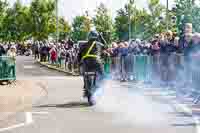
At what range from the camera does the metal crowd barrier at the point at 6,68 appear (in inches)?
1042

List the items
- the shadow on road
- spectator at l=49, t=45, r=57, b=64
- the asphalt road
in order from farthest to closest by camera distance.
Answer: spectator at l=49, t=45, r=57, b=64, the shadow on road, the asphalt road

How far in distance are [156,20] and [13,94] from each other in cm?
6157

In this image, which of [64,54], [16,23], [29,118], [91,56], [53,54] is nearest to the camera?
[29,118]

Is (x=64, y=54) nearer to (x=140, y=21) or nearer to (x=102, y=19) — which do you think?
(x=140, y=21)

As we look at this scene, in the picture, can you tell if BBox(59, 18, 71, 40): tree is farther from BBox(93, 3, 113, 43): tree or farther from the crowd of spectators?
the crowd of spectators

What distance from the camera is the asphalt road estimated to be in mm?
11562

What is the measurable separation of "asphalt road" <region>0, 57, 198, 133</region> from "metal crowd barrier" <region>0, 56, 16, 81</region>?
688 centimetres

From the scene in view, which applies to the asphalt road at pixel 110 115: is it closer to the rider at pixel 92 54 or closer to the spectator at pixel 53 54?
the rider at pixel 92 54

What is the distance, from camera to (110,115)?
45.9 feet

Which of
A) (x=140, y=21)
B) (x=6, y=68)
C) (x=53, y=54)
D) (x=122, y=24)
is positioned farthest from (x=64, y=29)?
(x=6, y=68)

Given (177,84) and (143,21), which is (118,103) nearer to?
(177,84)

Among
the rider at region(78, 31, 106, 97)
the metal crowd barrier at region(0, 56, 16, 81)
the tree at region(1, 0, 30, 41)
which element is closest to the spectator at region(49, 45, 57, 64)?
the metal crowd barrier at region(0, 56, 16, 81)

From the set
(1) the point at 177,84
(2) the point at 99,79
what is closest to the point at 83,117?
(2) the point at 99,79

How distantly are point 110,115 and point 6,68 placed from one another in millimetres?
13549
